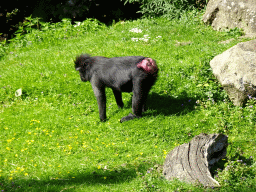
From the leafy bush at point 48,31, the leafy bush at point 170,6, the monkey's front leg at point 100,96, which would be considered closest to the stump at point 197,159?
the monkey's front leg at point 100,96

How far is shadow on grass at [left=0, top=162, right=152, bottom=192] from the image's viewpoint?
4.90 m

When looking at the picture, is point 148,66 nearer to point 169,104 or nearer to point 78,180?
point 169,104

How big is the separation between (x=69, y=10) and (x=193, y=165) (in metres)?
10.8

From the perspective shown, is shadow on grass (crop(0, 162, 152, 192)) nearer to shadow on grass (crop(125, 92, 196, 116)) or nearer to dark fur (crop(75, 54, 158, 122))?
dark fur (crop(75, 54, 158, 122))

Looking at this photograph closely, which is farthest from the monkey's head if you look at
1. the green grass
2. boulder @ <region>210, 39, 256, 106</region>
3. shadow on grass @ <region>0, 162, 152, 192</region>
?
boulder @ <region>210, 39, 256, 106</region>

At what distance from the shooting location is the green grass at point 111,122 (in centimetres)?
514

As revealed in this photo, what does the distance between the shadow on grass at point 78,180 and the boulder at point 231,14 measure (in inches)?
317

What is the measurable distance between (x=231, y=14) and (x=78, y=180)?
9.26 metres

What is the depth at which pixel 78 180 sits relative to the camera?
17.0 feet

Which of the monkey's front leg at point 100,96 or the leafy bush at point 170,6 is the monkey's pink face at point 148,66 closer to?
the monkey's front leg at point 100,96

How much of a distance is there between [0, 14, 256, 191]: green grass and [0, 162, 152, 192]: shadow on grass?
17 mm

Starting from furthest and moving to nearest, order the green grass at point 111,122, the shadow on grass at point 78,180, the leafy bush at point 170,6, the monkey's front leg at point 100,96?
the leafy bush at point 170,6 → the monkey's front leg at point 100,96 → the green grass at point 111,122 → the shadow on grass at point 78,180

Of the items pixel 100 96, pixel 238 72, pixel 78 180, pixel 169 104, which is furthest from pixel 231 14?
pixel 78 180

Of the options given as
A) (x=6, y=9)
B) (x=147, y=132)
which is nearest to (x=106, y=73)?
(x=147, y=132)
